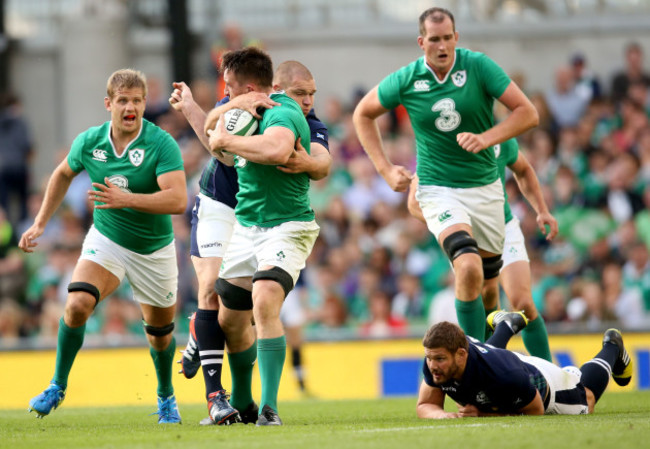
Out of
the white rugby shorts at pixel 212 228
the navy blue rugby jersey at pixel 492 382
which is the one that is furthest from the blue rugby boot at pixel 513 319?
the white rugby shorts at pixel 212 228

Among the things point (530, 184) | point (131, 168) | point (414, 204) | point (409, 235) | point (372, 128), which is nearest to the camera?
point (131, 168)

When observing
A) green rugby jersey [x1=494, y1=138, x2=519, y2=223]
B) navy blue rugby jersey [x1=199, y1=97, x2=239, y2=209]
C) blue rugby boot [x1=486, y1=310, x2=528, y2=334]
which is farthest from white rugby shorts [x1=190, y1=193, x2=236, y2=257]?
green rugby jersey [x1=494, y1=138, x2=519, y2=223]

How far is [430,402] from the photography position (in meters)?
7.36

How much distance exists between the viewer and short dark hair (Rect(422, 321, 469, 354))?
22.5 feet

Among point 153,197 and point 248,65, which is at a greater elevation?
point 248,65

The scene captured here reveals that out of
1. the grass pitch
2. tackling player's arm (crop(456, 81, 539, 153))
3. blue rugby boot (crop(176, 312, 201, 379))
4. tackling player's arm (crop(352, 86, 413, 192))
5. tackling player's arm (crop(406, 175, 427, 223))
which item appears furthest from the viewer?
tackling player's arm (crop(406, 175, 427, 223))

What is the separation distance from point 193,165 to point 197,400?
4.18 meters

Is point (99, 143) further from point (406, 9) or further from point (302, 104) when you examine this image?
point (406, 9)

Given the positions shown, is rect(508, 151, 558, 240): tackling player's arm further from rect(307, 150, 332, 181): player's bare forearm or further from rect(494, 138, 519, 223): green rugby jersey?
rect(307, 150, 332, 181): player's bare forearm

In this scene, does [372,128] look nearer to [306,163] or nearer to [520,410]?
[306,163]

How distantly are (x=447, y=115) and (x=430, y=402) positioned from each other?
2.28m

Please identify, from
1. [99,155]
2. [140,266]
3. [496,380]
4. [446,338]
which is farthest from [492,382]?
[99,155]

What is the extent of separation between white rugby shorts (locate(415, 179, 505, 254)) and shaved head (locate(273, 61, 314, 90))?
139 cm

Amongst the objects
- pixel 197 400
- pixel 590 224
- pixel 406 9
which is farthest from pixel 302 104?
pixel 406 9
